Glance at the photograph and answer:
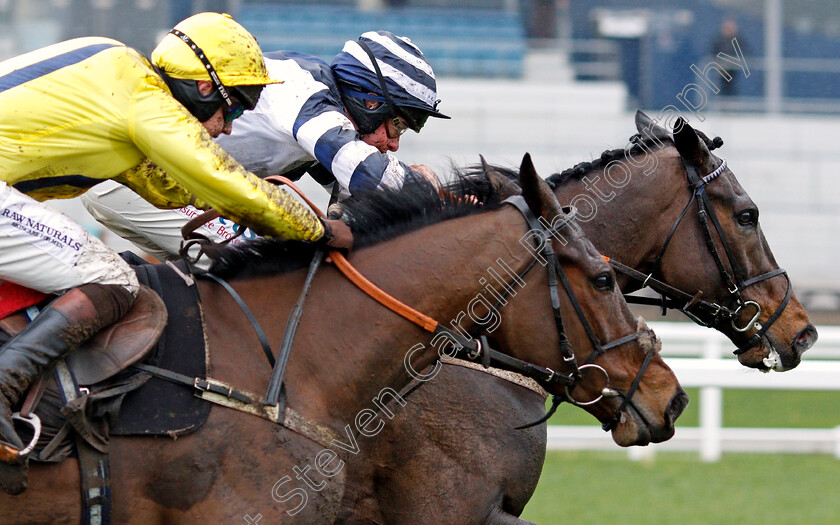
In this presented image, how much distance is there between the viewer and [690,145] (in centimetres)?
398

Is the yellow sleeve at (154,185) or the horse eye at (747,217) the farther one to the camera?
the horse eye at (747,217)

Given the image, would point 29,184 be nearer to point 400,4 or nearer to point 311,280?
point 311,280

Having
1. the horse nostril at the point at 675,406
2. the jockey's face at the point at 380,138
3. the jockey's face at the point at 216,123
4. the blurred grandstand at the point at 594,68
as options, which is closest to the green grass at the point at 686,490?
the jockey's face at the point at 380,138

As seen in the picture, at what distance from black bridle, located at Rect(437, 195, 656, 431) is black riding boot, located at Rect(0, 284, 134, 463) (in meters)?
0.97

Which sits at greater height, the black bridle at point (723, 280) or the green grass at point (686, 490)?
the black bridle at point (723, 280)

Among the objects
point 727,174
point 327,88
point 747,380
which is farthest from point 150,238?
point 747,380

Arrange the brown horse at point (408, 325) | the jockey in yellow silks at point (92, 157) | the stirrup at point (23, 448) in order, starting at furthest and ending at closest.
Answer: the brown horse at point (408, 325), the jockey in yellow silks at point (92, 157), the stirrup at point (23, 448)

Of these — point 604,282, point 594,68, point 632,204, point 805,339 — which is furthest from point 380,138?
point 594,68

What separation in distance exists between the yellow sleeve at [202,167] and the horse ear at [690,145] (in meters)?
1.83

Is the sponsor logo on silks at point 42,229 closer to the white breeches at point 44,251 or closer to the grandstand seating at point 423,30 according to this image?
the white breeches at point 44,251

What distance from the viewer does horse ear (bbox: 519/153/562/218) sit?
2.96 meters

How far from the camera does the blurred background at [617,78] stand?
44.0 feet

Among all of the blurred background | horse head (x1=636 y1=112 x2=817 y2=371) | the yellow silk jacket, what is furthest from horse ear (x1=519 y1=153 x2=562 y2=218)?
the blurred background

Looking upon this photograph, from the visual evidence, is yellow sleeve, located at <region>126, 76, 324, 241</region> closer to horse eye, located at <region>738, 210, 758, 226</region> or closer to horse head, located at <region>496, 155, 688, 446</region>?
horse head, located at <region>496, 155, 688, 446</region>
